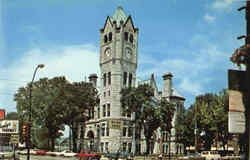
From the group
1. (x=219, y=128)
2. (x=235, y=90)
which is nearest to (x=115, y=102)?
(x=219, y=128)

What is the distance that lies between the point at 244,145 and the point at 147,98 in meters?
48.7

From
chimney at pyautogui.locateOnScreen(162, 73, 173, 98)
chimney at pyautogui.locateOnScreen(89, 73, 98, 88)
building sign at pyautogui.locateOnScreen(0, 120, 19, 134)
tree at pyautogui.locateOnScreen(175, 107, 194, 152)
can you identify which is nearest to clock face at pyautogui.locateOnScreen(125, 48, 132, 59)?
chimney at pyautogui.locateOnScreen(89, 73, 98, 88)

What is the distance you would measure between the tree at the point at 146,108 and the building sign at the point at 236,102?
47.9m

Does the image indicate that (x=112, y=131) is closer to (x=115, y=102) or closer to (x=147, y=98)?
(x=115, y=102)

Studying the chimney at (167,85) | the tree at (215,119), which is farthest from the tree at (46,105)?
the chimney at (167,85)

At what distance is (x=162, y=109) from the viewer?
184 feet

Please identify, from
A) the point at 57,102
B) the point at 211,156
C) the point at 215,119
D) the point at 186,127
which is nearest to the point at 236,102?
the point at 211,156

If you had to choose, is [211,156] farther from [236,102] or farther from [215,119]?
[236,102]

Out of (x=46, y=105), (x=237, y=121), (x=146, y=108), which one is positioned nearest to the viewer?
(x=237, y=121)

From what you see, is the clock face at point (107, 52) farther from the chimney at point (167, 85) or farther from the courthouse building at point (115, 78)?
the chimney at point (167, 85)

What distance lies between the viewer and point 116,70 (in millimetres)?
65750

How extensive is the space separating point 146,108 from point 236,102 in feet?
158

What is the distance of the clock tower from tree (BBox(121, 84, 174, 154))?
866 cm

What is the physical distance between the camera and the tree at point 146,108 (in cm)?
5400
